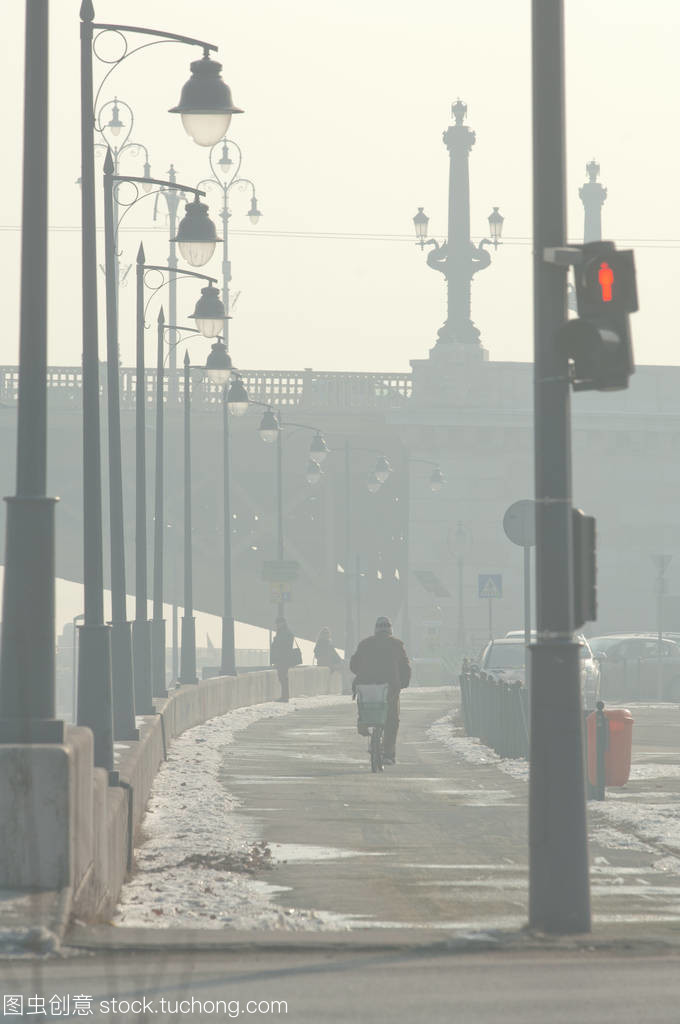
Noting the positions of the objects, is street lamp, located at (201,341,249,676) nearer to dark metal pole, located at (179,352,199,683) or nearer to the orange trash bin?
dark metal pole, located at (179,352,199,683)

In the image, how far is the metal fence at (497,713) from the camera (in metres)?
24.0

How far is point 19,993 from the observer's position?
26.6ft

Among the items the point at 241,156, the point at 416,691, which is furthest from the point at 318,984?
the point at 241,156

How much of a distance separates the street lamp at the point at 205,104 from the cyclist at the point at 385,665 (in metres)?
7.48

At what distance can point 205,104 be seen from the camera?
55.1 ft

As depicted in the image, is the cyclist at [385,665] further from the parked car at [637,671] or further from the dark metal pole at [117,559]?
the parked car at [637,671]

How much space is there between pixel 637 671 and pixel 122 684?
2895cm

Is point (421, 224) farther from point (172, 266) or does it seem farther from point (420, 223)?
point (172, 266)

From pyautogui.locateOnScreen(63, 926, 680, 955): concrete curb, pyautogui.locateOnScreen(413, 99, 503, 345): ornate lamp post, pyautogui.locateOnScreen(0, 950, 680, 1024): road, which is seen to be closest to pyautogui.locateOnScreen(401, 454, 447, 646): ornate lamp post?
pyautogui.locateOnScreen(413, 99, 503, 345): ornate lamp post

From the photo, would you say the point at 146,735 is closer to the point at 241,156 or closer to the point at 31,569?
the point at 31,569

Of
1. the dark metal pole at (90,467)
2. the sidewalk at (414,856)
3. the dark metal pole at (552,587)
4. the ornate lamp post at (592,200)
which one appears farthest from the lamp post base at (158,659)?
the ornate lamp post at (592,200)

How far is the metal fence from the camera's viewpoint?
947 inches

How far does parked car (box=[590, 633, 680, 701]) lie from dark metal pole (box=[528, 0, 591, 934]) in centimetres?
3754

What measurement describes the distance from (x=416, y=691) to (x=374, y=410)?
22.5 metres
